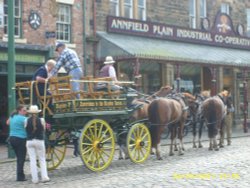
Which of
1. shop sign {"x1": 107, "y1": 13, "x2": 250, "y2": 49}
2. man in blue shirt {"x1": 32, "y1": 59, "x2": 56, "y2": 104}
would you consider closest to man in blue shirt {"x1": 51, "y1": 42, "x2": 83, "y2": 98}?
man in blue shirt {"x1": 32, "y1": 59, "x2": 56, "y2": 104}

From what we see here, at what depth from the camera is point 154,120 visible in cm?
1343

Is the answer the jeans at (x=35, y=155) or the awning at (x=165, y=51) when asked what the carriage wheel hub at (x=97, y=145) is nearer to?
the jeans at (x=35, y=155)

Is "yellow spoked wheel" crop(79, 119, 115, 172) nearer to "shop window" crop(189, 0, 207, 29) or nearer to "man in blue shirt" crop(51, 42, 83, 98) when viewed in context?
"man in blue shirt" crop(51, 42, 83, 98)

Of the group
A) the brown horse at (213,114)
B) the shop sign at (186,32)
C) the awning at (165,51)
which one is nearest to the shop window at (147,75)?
the awning at (165,51)

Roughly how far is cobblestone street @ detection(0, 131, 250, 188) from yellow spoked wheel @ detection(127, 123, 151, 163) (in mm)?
230

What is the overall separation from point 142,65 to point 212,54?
13.1ft

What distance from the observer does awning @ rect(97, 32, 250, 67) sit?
20.8 metres

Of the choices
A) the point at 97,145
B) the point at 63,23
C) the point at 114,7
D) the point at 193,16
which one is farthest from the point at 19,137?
the point at 193,16

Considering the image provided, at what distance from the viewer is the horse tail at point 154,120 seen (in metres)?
13.4

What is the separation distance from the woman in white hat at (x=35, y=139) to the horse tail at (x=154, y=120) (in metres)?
4.04

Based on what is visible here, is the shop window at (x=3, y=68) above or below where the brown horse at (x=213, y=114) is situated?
above

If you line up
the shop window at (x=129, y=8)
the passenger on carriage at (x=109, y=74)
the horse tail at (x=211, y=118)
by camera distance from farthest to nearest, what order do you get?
the shop window at (x=129, y=8) < the horse tail at (x=211, y=118) < the passenger on carriage at (x=109, y=74)

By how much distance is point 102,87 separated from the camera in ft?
39.6

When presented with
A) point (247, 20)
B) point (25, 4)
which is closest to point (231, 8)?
point (247, 20)
